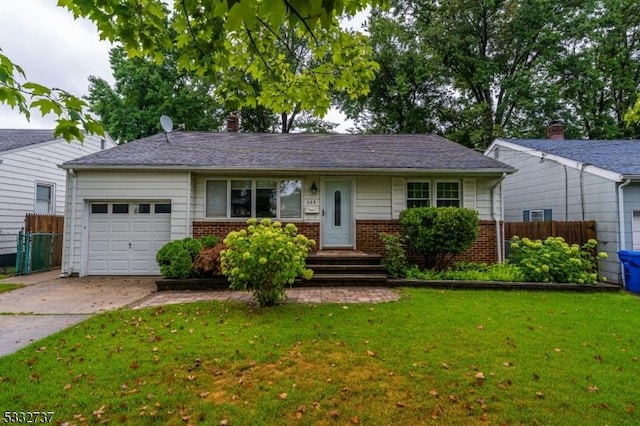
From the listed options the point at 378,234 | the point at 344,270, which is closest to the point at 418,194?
the point at 378,234

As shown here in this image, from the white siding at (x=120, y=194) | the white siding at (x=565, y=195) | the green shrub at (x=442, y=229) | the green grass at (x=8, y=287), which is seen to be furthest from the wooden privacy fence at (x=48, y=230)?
the white siding at (x=565, y=195)

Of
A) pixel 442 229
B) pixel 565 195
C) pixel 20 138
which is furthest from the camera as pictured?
pixel 20 138

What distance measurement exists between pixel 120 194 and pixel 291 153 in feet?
16.6

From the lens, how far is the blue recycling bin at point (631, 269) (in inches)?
324

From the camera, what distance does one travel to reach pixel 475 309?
6.08 metres

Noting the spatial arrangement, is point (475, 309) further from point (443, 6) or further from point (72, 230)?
point (443, 6)

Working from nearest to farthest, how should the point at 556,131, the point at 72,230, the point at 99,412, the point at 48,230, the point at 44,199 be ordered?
the point at 99,412 → the point at 72,230 → the point at 48,230 → the point at 44,199 → the point at 556,131

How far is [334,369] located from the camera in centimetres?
365

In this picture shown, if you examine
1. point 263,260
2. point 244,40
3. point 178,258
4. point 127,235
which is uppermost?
point 244,40

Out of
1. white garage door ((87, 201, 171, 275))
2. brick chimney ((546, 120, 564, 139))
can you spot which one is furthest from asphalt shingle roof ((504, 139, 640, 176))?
white garage door ((87, 201, 171, 275))

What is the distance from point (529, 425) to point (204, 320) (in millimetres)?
4363

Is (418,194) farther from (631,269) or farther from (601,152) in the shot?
(601,152)

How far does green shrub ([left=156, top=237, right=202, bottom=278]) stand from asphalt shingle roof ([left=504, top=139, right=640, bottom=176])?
10894 mm

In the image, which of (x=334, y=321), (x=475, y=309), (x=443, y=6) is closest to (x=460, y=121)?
(x=443, y=6)
